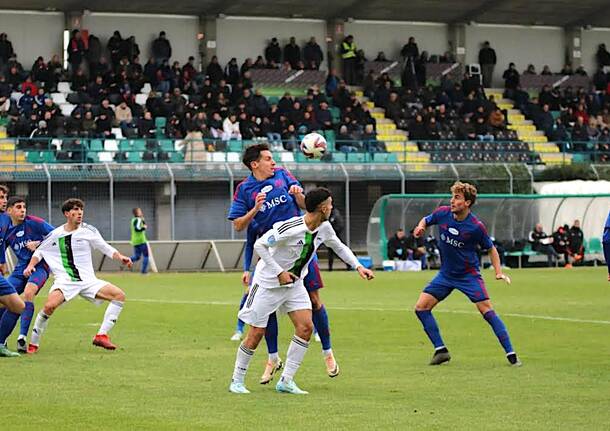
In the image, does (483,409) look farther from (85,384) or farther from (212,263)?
(212,263)

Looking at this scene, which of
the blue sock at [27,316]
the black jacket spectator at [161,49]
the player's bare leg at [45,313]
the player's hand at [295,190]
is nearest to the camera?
the player's hand at [295,190]

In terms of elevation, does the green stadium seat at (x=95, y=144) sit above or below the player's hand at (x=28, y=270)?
above

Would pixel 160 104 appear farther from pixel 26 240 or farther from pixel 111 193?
pixel 26 240

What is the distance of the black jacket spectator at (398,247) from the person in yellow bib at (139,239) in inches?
288

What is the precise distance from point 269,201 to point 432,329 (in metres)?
2.46

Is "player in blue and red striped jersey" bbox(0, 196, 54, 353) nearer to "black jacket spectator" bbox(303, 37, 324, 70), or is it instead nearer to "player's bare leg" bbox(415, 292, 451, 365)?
"player's bare leg" bbox(415, 292, 451, 365)

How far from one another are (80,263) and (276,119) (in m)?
31.3

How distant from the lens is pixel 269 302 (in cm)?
1111

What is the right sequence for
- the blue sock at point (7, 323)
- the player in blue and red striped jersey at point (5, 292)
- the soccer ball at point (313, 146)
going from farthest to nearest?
1. the blue sock at point (7, 323)
2. the soccer ball at point (313, 146)
3. the player in blue and red striped jersey at point (5, 292)

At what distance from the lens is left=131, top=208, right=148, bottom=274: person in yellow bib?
36.0 m

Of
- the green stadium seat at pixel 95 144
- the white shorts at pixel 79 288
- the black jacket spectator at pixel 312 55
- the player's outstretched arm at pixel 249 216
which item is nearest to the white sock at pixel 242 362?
the player's outstretched arm at pixel 249 216

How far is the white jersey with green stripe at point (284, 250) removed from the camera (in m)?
11.0

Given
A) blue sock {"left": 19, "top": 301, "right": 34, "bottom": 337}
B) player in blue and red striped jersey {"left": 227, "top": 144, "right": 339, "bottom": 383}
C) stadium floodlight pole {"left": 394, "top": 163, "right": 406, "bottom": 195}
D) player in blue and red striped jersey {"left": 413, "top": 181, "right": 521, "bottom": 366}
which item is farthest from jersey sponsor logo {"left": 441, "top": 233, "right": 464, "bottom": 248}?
stadium floodlight pole {"left": 394, "top": 163, "right": 406, "bottom": 195}

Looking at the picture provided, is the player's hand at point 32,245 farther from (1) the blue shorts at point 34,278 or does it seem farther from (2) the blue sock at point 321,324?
(2) the blue sock at point 321,324
